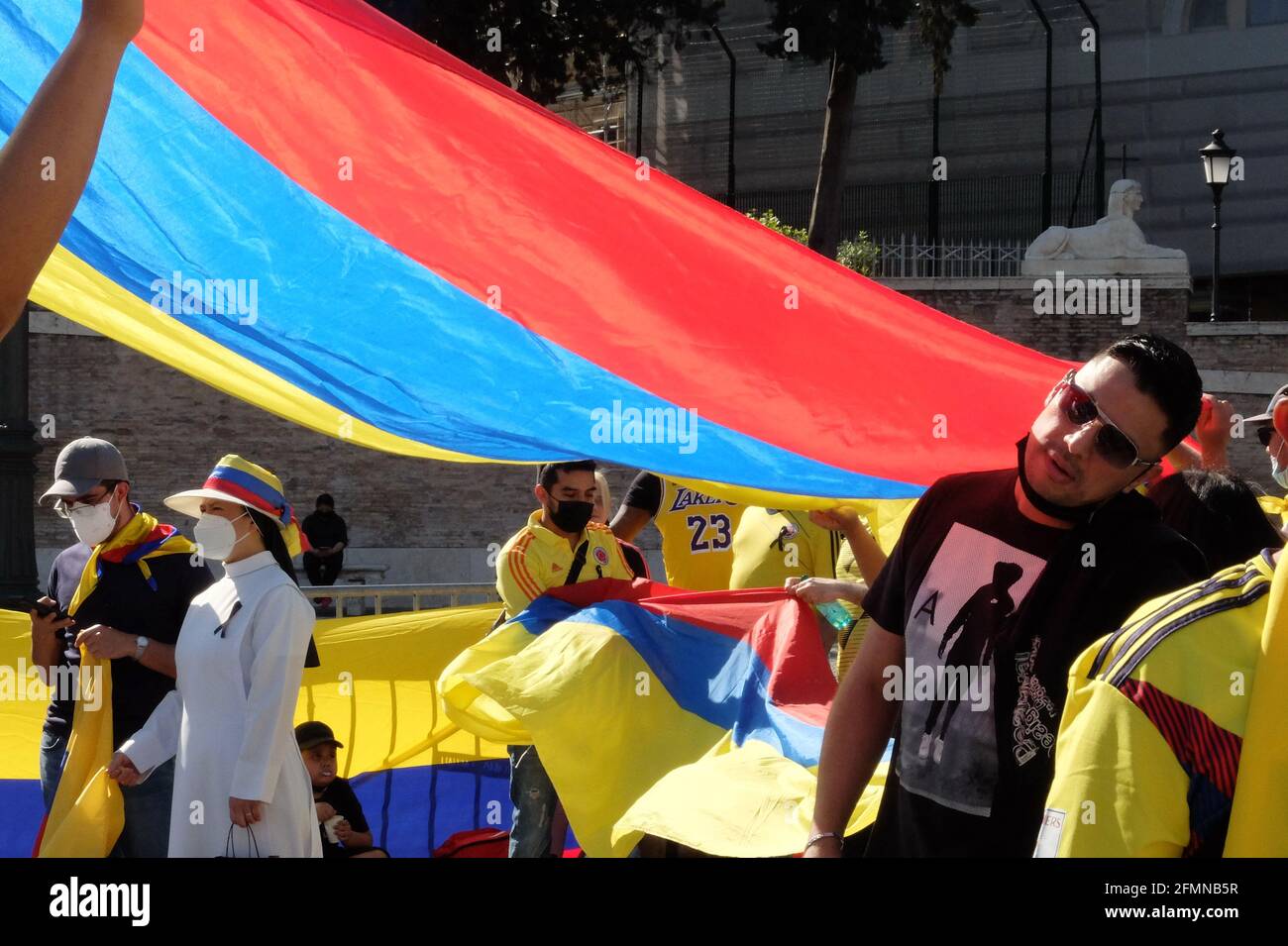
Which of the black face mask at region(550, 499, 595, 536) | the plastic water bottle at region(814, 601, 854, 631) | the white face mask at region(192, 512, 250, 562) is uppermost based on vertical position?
the black face mask at region(550, 499, 595, 536)

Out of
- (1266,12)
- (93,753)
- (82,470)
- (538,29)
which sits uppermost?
(1266,12)

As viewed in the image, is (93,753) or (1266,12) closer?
(93,753)

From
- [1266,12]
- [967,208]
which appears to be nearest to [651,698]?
[967,208]

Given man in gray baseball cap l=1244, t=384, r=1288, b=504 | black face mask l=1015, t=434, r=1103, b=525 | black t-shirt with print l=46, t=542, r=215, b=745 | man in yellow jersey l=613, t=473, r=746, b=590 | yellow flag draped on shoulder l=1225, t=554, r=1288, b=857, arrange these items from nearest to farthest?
1. yellow flag draped on shoulder l=1225, t=554, r=1288, b=857
2. man in gray baseball cap l=1244, t=384, r=1288, b=504
3. black face mask l=1015, t=434, r=1103, b=525
4. black t-shirt with print l=46, t=542, r=215, b=745
5. man in yellow jersey l=613, t=473, r=746, b=590

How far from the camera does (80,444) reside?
18.1 ft

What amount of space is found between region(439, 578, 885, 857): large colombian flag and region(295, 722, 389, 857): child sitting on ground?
2.58 feet

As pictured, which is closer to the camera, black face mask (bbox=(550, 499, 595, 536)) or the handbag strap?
the handbag strap

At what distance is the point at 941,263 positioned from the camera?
24.8m

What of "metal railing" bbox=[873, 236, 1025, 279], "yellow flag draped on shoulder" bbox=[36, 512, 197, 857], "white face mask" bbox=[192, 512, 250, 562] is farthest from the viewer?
"metal railing" bbox=[873, 236, 1025, 279]

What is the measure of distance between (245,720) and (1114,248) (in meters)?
20.5

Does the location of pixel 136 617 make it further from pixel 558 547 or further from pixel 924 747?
pixel 924 747

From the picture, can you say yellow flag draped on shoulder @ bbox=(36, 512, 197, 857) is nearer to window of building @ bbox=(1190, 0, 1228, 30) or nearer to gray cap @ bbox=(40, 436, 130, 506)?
gray cap @ bbox=(40, 436, 130, 506)

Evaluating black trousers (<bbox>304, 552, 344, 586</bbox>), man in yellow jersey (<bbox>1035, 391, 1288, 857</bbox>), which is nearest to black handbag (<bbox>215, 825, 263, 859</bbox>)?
man in yellow jersey (<bbox>1035, 391, 1288, 857</bbox>)

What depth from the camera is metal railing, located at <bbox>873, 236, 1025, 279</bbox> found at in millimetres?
24578
